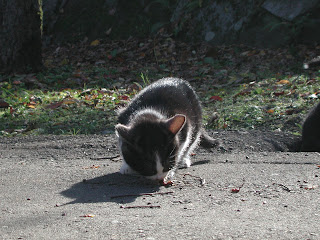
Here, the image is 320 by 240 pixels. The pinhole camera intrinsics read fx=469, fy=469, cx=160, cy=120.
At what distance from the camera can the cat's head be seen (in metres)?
4.09

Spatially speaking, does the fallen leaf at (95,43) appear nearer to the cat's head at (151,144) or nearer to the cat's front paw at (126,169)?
the cat's front paw at (126,169)

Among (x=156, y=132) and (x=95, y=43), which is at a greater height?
(x=156, y=132)

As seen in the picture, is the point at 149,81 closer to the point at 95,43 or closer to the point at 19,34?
the point at 19,34

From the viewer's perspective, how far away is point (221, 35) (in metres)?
12.5

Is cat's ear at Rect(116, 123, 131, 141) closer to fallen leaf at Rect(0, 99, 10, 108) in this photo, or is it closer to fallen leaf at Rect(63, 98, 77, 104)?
fallen leaf at Rect(63, 98, 77, 104)

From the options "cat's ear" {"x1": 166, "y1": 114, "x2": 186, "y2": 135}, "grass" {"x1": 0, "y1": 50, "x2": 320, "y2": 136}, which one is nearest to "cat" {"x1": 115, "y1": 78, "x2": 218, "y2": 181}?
"cat's ear" {"x1": 166, "y1": 114, "x2": 186, "y2": 135}

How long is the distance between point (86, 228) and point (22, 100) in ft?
18.3

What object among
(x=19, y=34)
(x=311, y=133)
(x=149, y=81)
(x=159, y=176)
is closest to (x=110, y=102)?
(x=149, y=81)

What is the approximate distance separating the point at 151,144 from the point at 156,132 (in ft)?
0.47

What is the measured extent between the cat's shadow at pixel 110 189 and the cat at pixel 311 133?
3.07m

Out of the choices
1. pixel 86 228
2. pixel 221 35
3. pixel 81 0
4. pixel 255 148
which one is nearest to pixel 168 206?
pixel 86 228

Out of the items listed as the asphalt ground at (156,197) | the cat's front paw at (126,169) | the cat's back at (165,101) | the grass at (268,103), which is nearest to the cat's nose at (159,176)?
the asphalt ground at (156,197)

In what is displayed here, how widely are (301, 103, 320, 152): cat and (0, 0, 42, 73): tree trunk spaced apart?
6565mm

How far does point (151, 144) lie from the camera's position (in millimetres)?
4074
